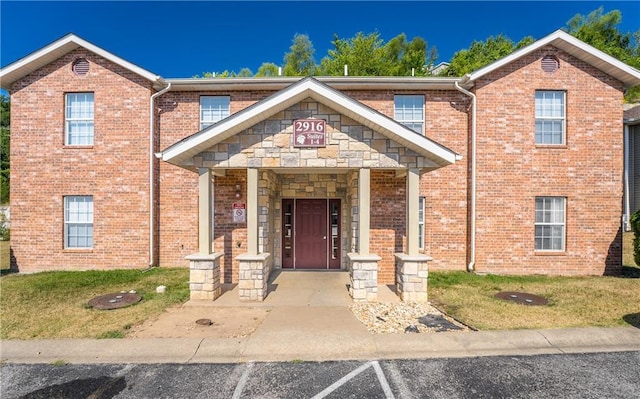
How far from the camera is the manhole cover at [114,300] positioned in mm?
6537

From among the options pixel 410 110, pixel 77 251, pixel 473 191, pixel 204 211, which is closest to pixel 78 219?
pixel 77 251

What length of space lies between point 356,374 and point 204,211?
4734 millimetres

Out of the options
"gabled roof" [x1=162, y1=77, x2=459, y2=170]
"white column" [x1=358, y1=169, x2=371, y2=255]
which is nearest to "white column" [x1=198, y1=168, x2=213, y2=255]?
"gabled roof" [x1=162, y1=77, x2=459, y2=170]

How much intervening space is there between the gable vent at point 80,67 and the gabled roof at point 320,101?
20.5 ft

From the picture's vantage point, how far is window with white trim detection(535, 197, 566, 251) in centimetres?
986

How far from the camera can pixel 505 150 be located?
9.71 meters

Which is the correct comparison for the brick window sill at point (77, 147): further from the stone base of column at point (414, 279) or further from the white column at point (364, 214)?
the stone base of column at point (414, 279)

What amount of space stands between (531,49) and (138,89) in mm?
12606

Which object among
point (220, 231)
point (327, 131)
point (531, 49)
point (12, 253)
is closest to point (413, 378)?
point (327, 131)

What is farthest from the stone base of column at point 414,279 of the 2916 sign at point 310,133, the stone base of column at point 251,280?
the 2916 sign at point 310,133

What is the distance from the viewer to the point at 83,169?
9914 millimetres

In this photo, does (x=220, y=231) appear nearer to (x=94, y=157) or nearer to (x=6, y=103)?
(x=94, y=157)

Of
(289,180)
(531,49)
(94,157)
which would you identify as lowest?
(289,180)

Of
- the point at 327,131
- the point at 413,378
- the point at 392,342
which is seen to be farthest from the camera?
the point at 327,131
